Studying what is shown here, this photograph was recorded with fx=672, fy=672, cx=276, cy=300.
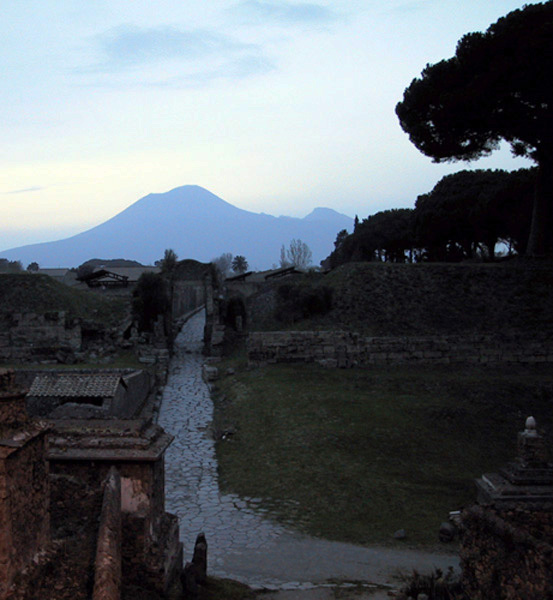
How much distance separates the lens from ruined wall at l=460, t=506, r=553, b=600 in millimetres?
5973

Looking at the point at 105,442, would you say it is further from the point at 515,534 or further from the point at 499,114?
the point at 499,114

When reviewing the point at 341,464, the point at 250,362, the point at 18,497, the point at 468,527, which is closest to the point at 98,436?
the point at 18,497

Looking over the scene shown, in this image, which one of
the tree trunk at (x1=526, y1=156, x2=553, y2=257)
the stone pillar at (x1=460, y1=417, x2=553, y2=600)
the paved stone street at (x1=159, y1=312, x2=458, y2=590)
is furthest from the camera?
the tree trunk at (x1=526, y1=156, x2=553, y2=257)

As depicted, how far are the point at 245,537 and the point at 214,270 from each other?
22331mm

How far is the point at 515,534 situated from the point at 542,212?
26.4m

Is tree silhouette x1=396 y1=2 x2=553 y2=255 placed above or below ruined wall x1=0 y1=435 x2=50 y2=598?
above

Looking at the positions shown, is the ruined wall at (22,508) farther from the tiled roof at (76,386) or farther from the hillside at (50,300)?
the hillside at (50,300)

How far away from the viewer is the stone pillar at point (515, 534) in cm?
608

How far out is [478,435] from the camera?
15.4 metres

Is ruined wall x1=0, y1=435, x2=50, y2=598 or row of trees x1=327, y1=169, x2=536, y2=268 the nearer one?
ruined wall x1=0, y1=435, x2=50, y2=598

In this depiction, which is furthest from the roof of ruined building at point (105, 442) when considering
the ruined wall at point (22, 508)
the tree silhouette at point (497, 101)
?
the tree silhouette at point (497, 101)

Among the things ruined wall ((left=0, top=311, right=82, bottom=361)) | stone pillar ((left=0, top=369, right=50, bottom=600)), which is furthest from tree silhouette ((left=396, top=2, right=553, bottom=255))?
stone pillar ((left=0, top=369, right=50, bottom=600))

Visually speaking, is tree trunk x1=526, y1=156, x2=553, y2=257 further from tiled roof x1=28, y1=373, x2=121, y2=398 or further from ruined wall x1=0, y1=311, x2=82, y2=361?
tiled roof x1=28, y1=373, x2=121, y2=398

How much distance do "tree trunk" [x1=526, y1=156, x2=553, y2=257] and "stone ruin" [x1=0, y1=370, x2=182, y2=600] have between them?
26440mm
